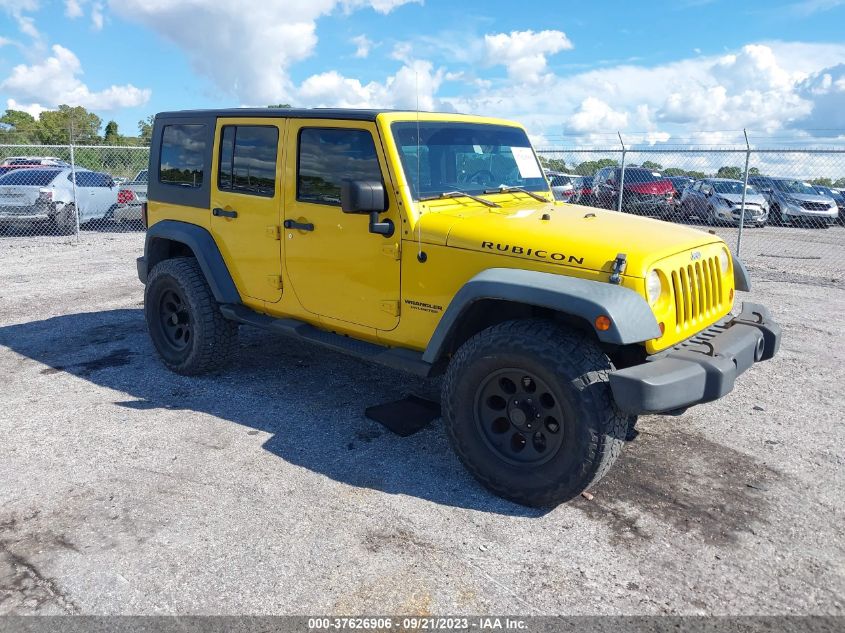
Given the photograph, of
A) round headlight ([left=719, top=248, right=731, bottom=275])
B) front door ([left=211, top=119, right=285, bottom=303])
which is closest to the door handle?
front door ([left=211, top=119, right=285, bottom=303])

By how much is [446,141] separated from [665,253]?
1.56m

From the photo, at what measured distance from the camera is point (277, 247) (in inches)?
178

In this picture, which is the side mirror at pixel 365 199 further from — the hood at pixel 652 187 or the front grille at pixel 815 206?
the front grille at pixel 815 206

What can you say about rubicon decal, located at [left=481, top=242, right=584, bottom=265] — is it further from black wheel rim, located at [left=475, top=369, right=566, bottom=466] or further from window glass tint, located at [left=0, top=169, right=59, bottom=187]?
window glass tint, located at [left=0, top=169, right=59, bottom=187]

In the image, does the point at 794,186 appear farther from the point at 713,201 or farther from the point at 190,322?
the point at 190,322

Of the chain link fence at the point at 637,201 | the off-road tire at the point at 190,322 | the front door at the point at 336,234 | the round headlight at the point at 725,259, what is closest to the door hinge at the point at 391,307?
the front door at the point at 336,234

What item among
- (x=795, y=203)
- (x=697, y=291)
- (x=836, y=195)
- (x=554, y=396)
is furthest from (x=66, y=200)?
(x=836, y=195)

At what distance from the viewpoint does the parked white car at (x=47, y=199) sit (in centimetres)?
1324

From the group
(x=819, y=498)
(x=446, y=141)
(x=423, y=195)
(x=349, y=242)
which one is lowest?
(x=819, y=498)

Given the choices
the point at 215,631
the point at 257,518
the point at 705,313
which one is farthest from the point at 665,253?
the point at 215,631

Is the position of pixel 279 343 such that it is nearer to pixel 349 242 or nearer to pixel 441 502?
pixel 349 242

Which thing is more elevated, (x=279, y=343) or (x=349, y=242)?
(x=349, y=242)

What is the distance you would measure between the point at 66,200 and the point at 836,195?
19.4 m

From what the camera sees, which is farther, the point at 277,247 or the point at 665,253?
the point at 277,247
